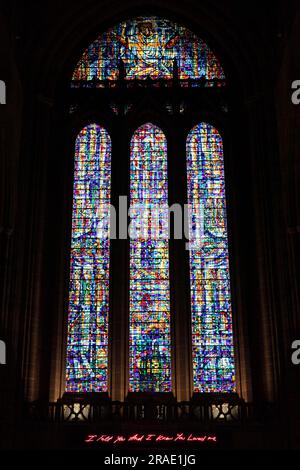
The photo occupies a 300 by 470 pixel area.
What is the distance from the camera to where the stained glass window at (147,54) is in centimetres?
1825

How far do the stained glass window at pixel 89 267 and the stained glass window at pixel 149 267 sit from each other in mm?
589

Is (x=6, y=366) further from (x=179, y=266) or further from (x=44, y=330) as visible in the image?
(x=179, y=266)

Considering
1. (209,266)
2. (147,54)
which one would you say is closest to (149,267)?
(209,266)

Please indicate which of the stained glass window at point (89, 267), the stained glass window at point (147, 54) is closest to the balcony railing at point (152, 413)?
the stained glass window at point (89, 267)

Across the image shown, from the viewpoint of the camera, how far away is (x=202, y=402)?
14516 millimetres

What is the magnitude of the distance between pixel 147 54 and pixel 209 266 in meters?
5.66

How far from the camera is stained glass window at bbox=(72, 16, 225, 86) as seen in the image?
59.9 ft

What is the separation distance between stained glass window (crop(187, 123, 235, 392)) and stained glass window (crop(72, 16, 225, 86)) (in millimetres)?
1658

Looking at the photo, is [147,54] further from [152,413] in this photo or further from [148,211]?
[152,413]

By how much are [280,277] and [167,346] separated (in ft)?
8.86

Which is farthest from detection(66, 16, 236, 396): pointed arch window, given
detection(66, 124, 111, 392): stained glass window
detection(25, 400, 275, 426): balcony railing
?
detection(25, 400, 275, 426): balcony railing

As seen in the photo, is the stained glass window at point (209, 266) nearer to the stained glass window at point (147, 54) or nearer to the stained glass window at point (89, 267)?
the stained glass window at point (147, 54)

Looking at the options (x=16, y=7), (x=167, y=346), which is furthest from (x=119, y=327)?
(x=16, y=7)

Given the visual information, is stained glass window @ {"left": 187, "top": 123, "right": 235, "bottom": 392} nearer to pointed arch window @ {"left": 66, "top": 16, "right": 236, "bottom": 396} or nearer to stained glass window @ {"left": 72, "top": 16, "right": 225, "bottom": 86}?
pointed arch window @ {"left": 66, "top": 16, "right": 236, "bottom": 396}
